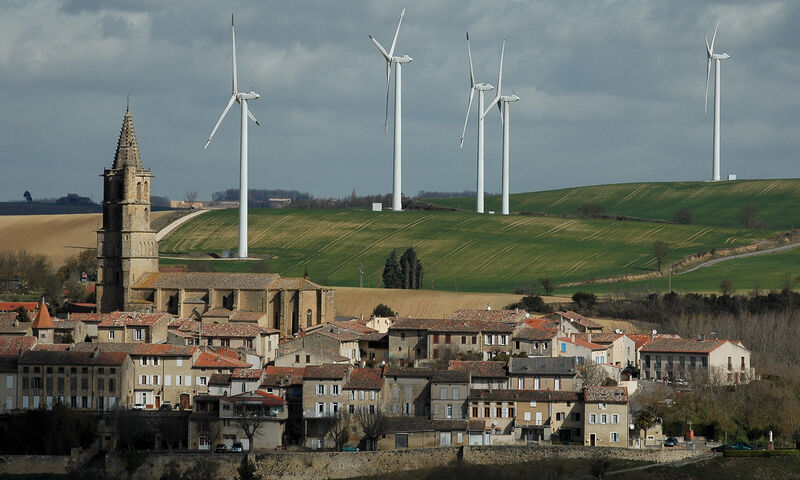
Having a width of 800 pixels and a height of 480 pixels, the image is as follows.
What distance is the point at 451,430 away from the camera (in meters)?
76.6

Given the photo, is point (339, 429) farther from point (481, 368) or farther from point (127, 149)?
point (127, 149)

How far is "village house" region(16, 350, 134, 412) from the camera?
3231 inches

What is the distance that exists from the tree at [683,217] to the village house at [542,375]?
98514 mm

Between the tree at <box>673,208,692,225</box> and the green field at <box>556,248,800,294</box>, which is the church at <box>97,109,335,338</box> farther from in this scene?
the tree at <box>673,208,692,225</box>

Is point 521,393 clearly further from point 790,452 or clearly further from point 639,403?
point 790,452

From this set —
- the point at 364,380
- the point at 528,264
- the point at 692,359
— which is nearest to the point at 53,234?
the point at 528,264

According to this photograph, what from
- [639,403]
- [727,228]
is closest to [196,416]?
[639,403]

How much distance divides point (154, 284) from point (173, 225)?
206 feet

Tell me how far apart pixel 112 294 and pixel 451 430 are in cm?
4407

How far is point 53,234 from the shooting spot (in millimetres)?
171375

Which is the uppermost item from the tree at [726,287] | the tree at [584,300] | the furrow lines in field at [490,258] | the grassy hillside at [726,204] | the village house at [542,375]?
the grassy hillside at [726,204]

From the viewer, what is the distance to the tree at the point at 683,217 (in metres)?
178

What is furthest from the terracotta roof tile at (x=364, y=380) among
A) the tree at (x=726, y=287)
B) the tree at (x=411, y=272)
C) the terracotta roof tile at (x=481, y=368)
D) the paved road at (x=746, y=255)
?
the paved road at (x=746, y=255)

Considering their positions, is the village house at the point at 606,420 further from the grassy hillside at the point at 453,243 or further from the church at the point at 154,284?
the grassy hillside at the point at 453,243
